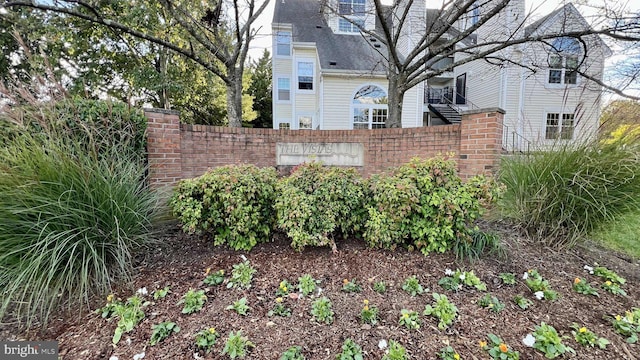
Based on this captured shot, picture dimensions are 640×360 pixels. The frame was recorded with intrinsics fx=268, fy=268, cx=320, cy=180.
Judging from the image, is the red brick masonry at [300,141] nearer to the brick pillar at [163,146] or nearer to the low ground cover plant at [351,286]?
the brick pillar at [163,146]

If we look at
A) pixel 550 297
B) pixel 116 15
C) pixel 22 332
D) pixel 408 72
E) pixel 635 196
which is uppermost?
pixel 116 15

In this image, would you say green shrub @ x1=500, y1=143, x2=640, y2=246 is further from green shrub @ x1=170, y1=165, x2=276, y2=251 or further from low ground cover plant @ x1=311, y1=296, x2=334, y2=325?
green shrub @ x1=170, y1=165, x2=276, y2=251

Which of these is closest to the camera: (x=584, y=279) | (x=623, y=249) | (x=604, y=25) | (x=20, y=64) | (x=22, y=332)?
(x=22, y=332)

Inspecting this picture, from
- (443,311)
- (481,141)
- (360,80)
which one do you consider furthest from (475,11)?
(443,311)

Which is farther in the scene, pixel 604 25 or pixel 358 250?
pixel 604 25

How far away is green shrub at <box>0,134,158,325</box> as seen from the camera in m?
1.92

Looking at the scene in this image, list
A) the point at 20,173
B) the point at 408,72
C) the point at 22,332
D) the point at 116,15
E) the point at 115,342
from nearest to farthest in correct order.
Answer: the point at 115,342 < the point at 22,332 < the point at 20,173 < the point at 408,72 < the point at 116,15

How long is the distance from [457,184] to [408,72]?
17.9ft

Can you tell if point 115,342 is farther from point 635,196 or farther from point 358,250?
point 635,196

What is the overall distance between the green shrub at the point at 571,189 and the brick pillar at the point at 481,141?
2.49ft

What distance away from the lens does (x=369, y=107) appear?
1202 cm

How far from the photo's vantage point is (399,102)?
24.2ft

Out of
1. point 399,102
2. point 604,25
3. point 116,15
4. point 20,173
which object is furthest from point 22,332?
point 116,15

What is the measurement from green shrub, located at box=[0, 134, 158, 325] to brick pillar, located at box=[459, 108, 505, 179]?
4370mm
